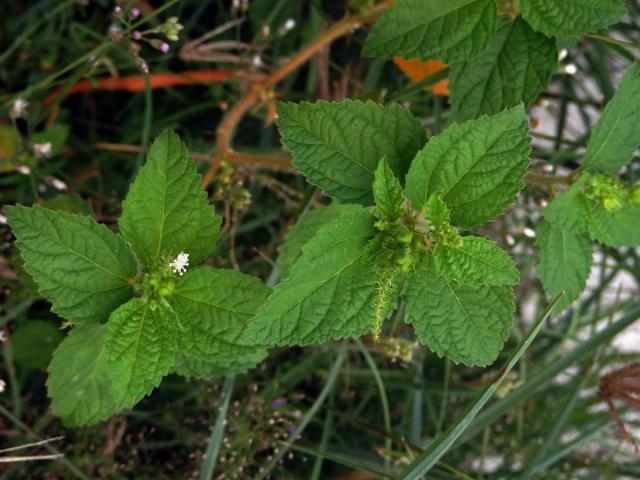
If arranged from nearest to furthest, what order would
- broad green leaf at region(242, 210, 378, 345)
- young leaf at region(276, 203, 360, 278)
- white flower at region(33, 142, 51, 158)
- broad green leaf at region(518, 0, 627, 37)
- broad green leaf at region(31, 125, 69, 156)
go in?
broad green leaf at region(242, 210, 378, 345), broad green leaf at region(518, 0, 627, 37), young leaf at region(276, 203, 360, 278), white flower at region(33, 142, 51, 158), broad green leaf at region(31, 125, 69, 156)

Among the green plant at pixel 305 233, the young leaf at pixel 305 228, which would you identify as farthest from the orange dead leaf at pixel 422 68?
the young leaf at pixel 305 228

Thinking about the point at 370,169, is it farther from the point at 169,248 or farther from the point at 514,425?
the point at 514,425

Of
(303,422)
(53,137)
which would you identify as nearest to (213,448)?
(303,422)

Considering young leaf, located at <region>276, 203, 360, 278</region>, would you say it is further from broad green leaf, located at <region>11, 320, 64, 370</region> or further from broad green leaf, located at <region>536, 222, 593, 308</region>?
broad green leaf, located at <region>11, 320, 64, 370</region>

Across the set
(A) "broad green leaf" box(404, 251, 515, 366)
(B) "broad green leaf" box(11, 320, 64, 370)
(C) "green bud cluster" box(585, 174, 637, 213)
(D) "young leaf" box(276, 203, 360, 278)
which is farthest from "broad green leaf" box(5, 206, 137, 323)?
(C) "green bud cluster" box(585, 174, 637, 213)

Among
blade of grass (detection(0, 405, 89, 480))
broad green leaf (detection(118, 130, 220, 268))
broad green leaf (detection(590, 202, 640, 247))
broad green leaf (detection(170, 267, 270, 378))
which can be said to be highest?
broad green leaf (detection(590, 202, 640, 247))

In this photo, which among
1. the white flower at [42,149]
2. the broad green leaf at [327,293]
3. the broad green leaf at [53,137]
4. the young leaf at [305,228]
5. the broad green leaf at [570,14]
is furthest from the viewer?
the broad green leaf at [53,137]

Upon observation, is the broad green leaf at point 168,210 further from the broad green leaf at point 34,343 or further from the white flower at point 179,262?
the broad green leaf at point 34,343
